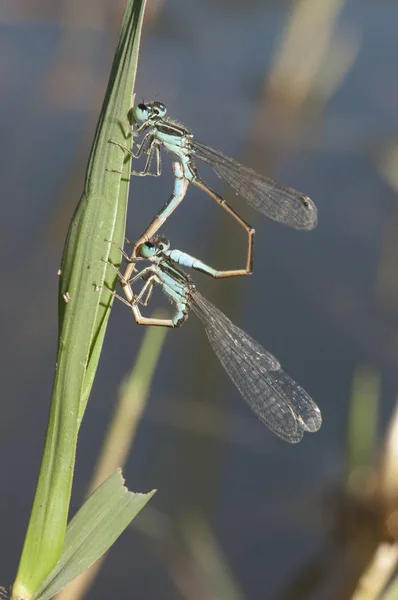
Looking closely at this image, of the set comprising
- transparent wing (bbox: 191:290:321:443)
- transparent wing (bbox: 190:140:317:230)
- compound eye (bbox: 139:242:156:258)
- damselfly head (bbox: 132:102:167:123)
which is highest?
damselfly head (bbox: 132:102:167:123)

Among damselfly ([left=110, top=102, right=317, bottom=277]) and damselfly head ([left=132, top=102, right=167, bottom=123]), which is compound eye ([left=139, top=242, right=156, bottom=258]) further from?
damselfly head ([left=132, top=102, right=167, bottom=123])

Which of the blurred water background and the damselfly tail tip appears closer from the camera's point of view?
the damselfly tail tip

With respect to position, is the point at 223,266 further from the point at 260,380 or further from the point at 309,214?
the point at 260,380

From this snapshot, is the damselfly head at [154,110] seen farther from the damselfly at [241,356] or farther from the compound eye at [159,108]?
the damselfly at [241,356]

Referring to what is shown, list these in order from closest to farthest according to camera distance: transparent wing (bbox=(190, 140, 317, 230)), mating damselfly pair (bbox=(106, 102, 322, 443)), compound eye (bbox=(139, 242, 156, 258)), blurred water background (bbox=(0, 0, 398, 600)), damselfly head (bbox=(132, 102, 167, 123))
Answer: damselfly head (bbox=(132, 102, 167, 123)) → compound eye (bbox=(139, 242, 156, 258)) → mating damselfly pair (bbox=(106, 102, 322, 443)) → transparent wing (bbox=(190, 140, 317, 230)) → blurred water background (bbox=(0, 0, 398, 600))

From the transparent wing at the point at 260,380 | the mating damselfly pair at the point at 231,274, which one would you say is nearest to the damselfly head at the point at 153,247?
the mating damselfly pair at the point at 231,274

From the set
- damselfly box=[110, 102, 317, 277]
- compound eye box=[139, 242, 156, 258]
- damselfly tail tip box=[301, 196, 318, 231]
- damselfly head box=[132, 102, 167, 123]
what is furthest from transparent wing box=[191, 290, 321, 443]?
damselfly head box=[132, 102, 167, 123]
